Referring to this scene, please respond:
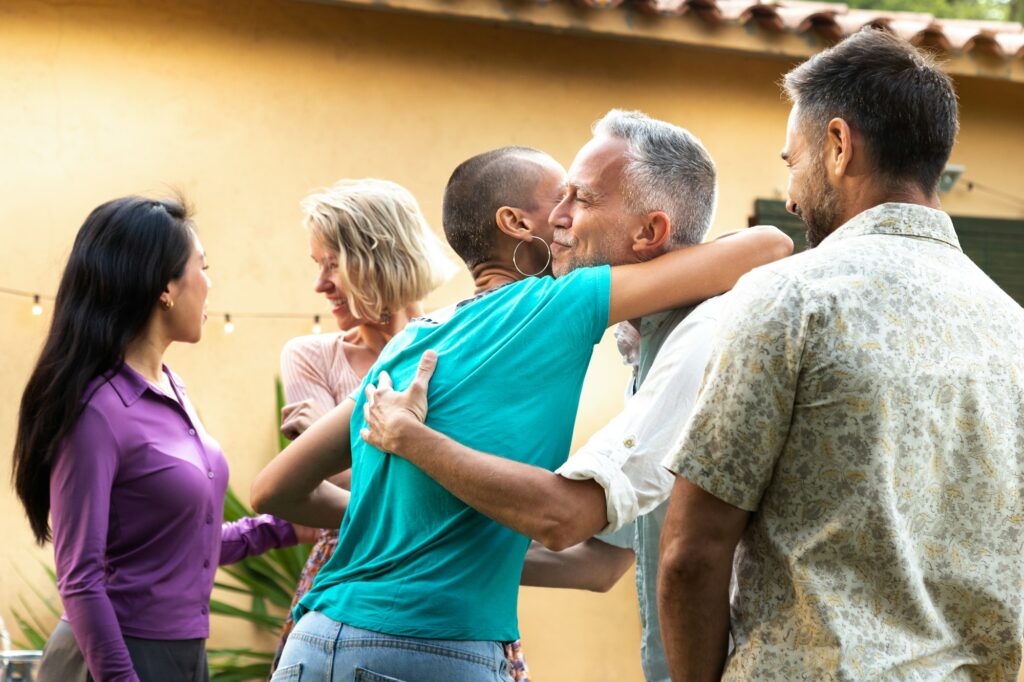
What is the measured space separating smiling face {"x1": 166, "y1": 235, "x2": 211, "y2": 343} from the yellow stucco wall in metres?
2.77

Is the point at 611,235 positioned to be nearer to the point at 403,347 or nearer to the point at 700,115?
the point at 403,347

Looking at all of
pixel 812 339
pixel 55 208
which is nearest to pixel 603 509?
pixel 812 339

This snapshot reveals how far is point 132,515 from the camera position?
10.9 ft

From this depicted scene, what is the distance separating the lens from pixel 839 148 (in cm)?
212

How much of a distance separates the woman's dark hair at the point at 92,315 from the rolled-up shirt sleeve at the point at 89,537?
0.07m

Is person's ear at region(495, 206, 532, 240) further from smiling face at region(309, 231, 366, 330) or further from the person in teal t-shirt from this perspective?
smiling face at region(309, 231, 366, 330)

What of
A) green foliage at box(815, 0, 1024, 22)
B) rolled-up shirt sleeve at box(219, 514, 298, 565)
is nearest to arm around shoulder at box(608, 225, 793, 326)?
rolled-up shirt sleeve at box(219, 514, 298, 565)

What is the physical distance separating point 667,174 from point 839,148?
60 centimetres

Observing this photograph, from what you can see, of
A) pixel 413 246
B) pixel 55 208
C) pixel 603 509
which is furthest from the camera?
pixel 55 208

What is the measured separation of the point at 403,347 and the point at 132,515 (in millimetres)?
1127

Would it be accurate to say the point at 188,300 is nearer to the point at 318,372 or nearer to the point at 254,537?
the point at 318,372

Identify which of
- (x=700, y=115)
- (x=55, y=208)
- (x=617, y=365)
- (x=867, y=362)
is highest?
(x=700, y=115)

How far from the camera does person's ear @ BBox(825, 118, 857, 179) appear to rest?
6.91ft

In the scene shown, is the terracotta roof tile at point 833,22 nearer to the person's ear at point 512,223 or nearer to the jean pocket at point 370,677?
the person's ear at point 512,223
